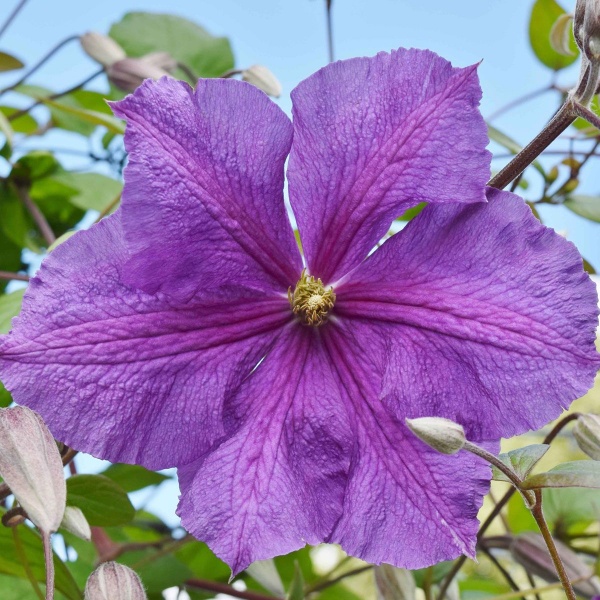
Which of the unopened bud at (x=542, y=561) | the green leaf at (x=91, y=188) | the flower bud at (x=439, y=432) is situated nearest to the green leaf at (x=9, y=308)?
the green leaf at (x=91, y=188)

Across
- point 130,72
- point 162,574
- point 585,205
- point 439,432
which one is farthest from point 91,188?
point 439,432

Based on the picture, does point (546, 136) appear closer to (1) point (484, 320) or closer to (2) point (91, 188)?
(1) point (484, 320)

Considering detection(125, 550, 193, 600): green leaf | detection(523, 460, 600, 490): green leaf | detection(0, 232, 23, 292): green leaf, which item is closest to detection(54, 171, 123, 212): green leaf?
detection(0, 232, 23, 292): green leaf

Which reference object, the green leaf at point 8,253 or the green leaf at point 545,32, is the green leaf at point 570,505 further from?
the green leaf at point 8,253

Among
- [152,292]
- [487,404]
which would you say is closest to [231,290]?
[152,292]

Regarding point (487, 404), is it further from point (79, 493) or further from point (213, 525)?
point (79, 493)
